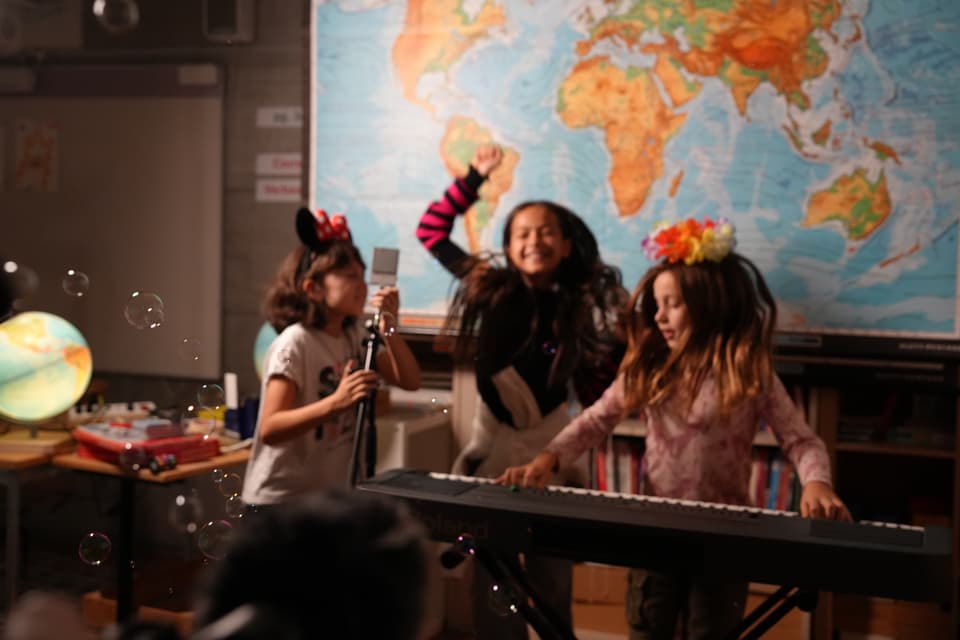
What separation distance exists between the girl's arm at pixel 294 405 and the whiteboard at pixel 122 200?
1.87 metres

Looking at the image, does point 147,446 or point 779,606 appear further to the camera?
point 147,446

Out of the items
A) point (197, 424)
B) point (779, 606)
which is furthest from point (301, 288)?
point (779, 606)

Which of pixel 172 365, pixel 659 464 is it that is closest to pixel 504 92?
pixel 659 464

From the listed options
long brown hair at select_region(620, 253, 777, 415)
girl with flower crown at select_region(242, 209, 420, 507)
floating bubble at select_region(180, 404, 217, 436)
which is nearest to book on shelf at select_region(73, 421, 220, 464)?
floating bubble at select_region(180, 404, 217, 436)

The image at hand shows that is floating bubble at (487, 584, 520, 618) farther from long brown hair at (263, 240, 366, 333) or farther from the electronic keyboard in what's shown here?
long brown hair at (263, 240, 366, 333)

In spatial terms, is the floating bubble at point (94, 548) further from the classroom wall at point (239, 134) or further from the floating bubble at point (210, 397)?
the classroom wall at point (239, 134)

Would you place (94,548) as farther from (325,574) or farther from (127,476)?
(325,574)

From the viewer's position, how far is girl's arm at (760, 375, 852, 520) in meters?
2.04

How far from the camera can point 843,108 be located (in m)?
2.94

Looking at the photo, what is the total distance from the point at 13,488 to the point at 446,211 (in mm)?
1508

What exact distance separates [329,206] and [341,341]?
1140 mm

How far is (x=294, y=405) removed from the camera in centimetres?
230

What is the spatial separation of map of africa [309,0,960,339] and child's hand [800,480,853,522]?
3.23ft

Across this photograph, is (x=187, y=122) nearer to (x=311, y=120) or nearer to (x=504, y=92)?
(x=311, y=120)
